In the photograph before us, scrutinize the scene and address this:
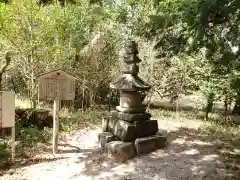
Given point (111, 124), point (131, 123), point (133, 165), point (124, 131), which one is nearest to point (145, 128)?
point (131, 123)

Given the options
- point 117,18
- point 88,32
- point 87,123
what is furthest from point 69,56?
point 117,18

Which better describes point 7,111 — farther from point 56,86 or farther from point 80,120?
point 80,120

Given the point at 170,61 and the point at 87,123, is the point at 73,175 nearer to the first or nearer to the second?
the point at 87,123

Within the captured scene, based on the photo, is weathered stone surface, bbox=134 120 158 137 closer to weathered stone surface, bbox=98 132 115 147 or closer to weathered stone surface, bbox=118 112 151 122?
weathered stone surface, bbox=118 112 151 122

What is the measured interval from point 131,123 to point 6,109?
122 inches

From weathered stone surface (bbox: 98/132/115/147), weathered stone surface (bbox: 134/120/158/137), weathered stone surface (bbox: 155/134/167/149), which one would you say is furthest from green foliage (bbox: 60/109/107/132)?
weathered stone surface (bbox: 155/134/167/149)

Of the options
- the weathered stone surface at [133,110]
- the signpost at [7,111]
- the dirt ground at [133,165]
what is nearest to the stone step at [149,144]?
the dirt ground at [133,165]

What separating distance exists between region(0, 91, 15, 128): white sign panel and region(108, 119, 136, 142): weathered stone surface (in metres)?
2.63

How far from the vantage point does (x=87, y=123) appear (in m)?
10.4

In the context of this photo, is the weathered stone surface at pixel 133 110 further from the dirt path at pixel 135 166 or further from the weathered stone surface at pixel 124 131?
the dirt path at pixel 135 166

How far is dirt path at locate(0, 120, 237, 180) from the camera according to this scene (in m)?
5.89

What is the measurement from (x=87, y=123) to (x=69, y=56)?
330 centimetres

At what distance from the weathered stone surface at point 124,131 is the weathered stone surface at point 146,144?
0.67 feet

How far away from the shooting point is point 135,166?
20.8ft
